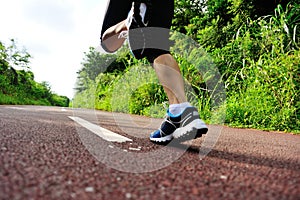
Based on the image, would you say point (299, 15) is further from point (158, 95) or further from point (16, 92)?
point (16, 92)

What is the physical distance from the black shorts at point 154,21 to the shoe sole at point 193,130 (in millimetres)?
497

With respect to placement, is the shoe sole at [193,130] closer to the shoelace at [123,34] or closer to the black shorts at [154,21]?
the black shorts at [154,21]

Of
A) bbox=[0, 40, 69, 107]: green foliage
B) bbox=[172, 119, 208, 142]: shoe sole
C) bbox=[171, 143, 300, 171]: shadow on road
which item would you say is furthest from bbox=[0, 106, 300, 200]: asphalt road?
bbox=[0, 40, 69, 107]: green foliage

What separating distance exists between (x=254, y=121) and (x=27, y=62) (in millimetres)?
16936

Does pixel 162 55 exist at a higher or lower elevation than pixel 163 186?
higher

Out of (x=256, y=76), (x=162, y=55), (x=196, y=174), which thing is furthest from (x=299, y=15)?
(x=196, y=174)

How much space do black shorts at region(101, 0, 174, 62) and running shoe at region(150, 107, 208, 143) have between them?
0.42 metres

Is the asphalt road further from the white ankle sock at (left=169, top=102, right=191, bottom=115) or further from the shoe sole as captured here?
the white ankle sock at (left=169, top=102, right=191, bottom=115)

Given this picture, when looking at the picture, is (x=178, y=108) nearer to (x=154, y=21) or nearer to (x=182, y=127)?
(x=182, y=127)

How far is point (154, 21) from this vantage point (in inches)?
79.7

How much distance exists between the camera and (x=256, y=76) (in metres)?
4.65

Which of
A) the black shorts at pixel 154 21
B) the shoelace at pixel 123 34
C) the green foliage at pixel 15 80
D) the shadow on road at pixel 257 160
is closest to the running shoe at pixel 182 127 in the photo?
the shadow on road at pixel 257 160

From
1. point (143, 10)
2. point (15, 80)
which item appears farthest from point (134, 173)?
point (15, 80)

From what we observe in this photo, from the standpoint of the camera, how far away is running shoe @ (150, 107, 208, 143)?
6.28 ft
